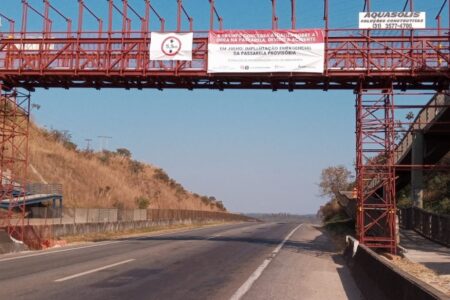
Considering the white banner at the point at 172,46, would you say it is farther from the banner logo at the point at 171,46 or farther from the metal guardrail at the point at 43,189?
the metal guardrail at the point at 43,189

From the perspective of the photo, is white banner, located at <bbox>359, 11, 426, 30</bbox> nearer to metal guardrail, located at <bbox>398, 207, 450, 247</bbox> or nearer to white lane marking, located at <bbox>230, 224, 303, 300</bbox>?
metal guardrail, located at <bbox>398, 207, 450, 247</bbox>

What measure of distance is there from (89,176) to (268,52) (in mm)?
40560

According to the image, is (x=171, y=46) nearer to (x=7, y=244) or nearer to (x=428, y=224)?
(x=7, y=244)

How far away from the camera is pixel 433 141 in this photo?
3088 centimetres

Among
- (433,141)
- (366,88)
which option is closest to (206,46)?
(366,88)

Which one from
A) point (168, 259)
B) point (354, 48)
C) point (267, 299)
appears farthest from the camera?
point (354, 48)

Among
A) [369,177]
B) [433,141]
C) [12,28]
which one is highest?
[12,28]

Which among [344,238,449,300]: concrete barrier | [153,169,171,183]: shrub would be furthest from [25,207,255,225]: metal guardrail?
[153,169,171,183]: shrub

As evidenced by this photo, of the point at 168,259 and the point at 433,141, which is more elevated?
the point at 433,141

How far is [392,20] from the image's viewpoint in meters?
23.7

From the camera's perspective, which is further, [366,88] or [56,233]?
[56,233]

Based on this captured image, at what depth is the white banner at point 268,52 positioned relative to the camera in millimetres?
23922

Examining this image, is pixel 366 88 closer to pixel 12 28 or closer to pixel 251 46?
pixel 251 46

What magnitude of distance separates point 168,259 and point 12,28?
15.3 metres
